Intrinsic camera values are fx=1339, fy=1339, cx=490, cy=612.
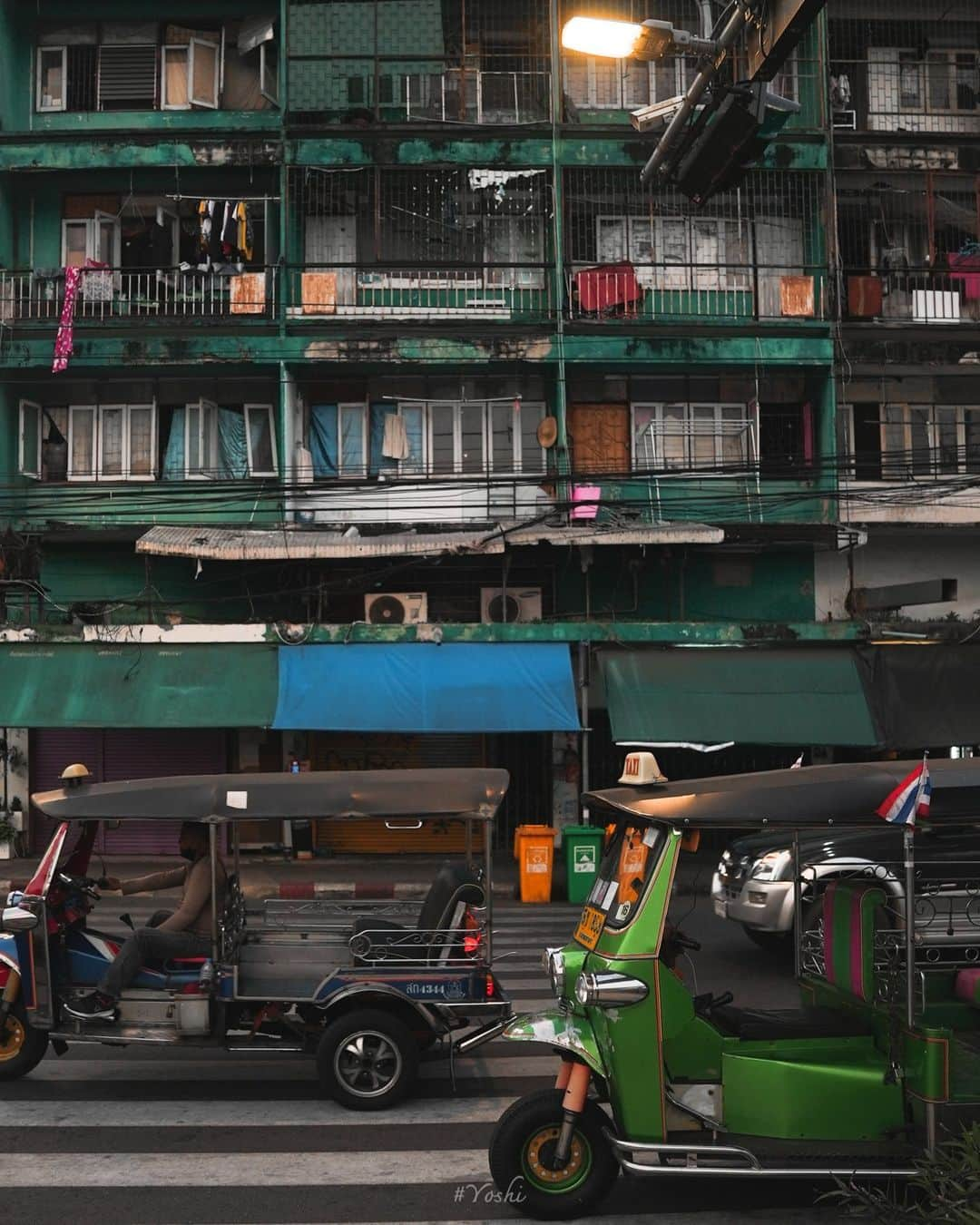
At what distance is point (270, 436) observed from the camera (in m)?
23.1

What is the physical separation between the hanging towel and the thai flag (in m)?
17.8

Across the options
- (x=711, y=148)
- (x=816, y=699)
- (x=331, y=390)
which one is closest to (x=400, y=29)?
(x=331, y=390)

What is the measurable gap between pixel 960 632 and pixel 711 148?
48.2 ft

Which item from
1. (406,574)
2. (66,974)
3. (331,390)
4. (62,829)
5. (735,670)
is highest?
(331,390)

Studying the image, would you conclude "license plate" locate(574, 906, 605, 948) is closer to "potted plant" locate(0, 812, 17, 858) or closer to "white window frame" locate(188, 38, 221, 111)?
"potted plant" locate(0, 812, 17, 858)

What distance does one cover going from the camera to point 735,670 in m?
20.8

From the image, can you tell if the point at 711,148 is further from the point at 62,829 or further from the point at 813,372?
the point at 813,372

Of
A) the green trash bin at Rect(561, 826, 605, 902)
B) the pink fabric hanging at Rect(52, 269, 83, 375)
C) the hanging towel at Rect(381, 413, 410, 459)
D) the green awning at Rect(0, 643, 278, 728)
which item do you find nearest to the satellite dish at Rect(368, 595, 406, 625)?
the green awning at Rect(0, 643, 278, 728)

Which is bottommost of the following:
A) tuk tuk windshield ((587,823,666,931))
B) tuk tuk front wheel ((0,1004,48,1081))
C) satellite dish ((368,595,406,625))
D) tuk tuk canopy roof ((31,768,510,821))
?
tuk tuk front wheel ((0,1004,48,1081))

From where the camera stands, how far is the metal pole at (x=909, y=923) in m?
5.60

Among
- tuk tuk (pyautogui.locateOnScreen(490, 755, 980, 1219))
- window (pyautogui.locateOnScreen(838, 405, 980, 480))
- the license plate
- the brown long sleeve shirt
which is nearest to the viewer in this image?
tuk tuk (pyautogui.locateOnScreen(490, 755, 980, 1219))

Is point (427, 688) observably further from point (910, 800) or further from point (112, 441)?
point (910, 800)

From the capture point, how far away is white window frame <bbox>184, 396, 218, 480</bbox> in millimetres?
22766

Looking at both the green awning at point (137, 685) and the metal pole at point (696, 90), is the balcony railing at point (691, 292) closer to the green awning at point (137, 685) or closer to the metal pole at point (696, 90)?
the green awning at point (137, 685)
